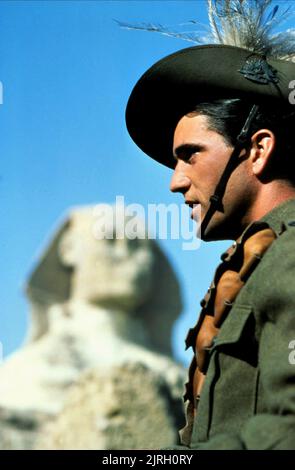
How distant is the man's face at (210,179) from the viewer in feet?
13.0

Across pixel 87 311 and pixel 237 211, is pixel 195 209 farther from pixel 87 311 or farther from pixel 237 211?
pixel 87 311

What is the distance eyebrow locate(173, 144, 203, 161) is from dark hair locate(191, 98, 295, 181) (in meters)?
0.08

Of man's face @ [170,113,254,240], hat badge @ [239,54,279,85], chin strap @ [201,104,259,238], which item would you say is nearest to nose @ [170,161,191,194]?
man's face @ [170,113,254,240]

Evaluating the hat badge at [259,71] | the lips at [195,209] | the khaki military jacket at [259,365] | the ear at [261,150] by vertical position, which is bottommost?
the khaki military jacket at [259,365]

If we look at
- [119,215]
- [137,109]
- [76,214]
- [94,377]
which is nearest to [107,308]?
[76,214]

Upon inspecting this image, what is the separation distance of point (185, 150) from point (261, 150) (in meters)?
0.22

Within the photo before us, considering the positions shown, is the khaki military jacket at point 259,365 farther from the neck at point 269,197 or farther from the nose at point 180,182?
the nose at point 180,182

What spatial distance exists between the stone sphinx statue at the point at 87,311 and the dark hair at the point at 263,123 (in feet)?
79.4

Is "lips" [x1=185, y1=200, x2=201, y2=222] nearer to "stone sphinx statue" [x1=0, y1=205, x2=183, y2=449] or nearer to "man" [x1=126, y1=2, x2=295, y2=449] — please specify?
"man" [x1=126, y1=2, x2=295, y2=449]

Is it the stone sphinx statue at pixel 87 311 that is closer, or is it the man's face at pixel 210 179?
the man's face at pixel 210 179

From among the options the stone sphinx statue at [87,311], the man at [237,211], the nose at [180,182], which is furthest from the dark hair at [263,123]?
the stone sphinx statue at [87,311]

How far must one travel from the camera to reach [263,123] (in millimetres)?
3988

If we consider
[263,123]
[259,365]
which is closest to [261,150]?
[263,123]

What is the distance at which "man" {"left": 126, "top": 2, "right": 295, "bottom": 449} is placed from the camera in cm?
346
